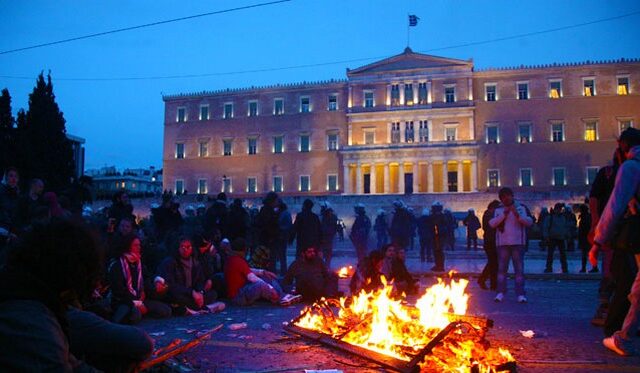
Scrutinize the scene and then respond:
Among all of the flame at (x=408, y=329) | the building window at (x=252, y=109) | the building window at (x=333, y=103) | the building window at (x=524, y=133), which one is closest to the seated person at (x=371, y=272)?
the flame at (x=408, y=329)

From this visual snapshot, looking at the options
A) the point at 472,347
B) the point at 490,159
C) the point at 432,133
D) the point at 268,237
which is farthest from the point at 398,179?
the point at 472,347

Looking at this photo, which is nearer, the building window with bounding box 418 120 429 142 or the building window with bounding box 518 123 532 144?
the building window with bounding box 518 123 532 144

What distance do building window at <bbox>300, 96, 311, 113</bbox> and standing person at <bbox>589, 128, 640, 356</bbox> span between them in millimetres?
46940

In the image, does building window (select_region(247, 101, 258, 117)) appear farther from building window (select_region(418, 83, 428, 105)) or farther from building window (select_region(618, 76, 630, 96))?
building window (select_region(618, 76, 630, 96))

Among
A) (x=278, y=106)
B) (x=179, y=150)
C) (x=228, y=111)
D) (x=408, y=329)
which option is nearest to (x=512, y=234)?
(x=408, y=329)

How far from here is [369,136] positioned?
48.0 meters

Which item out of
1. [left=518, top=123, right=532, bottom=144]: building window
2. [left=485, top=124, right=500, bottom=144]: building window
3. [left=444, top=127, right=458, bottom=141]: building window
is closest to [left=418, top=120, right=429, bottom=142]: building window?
[left=444, top=127, right=458, bottom=141]: building window

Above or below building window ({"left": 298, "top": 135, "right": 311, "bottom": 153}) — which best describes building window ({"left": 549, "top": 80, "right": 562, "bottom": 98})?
above

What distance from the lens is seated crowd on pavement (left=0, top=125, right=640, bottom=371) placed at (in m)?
1.92

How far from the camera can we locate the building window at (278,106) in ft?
171

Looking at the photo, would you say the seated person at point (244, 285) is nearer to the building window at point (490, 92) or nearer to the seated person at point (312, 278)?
the seated person at point (312, 278)

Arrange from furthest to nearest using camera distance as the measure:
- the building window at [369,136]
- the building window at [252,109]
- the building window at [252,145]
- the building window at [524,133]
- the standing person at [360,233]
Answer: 1. the building window at [252,109]
2. the building window at [252,145]
3. the building window at [369,136]
4. the building window at [524,133]
5. the standing person at [360,233]

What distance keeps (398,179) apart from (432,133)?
194 inches

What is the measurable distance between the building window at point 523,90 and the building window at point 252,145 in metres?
24.4
